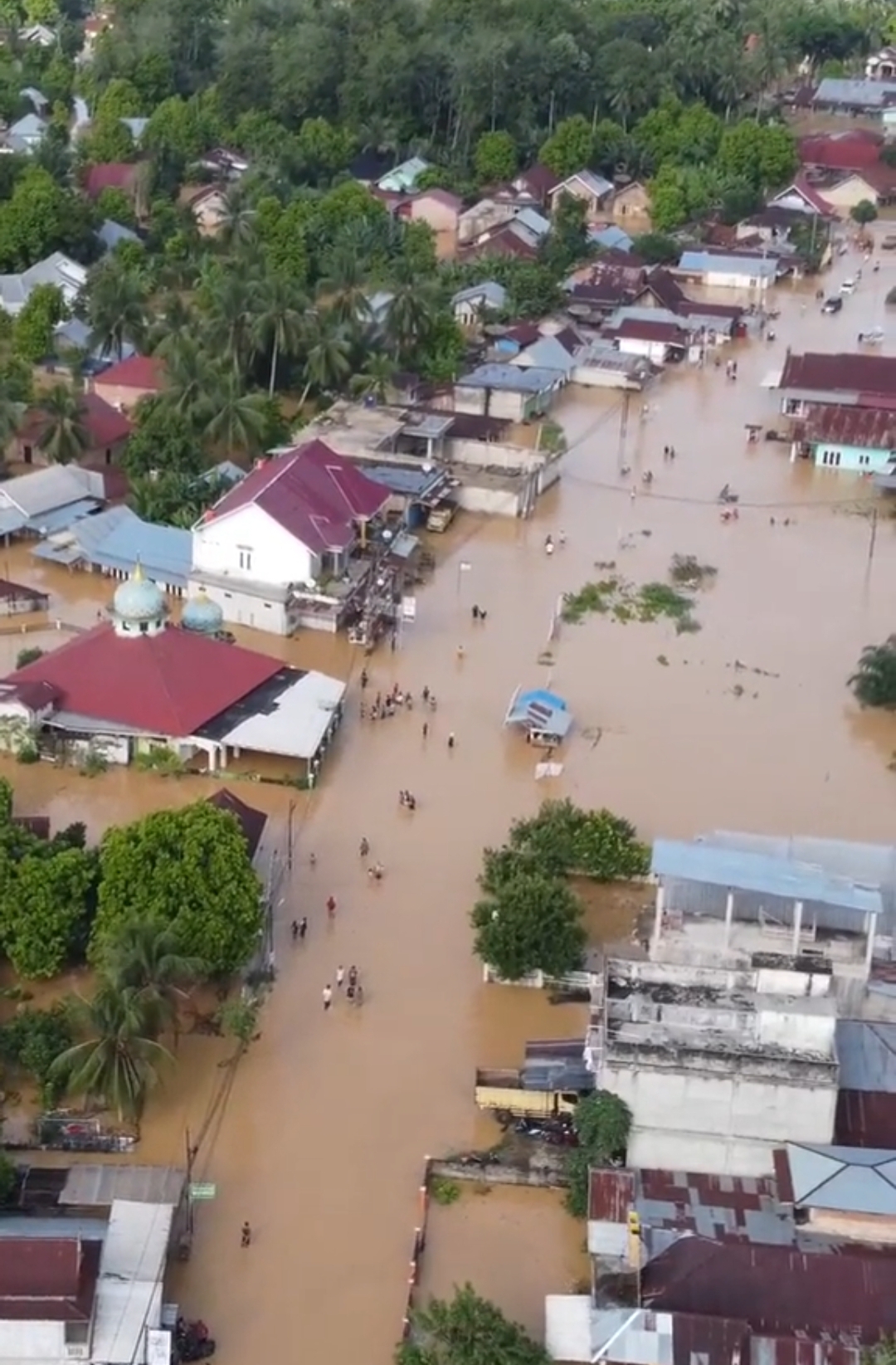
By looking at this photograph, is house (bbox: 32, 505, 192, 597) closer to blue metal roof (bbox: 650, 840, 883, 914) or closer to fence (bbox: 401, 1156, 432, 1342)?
blue metal roof (bbox: 650, 840, 883, 914)

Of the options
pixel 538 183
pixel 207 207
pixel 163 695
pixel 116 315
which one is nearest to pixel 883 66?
pixel 538 183

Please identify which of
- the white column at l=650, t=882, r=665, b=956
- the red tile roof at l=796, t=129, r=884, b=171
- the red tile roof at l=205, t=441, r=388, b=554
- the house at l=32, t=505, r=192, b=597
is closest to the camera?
the white column at l=650, t=882, r=665, b=956

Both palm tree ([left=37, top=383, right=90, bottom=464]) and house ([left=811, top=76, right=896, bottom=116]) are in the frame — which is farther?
house ([left=811, top=76, right=896, bottom=116])

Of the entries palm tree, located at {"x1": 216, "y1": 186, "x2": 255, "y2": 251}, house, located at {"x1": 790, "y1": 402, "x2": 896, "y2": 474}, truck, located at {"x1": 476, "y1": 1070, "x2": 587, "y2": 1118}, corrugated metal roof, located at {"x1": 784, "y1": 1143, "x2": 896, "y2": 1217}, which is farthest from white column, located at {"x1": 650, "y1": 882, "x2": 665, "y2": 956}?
palm tree, located at {"x1": 216, "y1": 186, "x2": 255, "y2": 251}

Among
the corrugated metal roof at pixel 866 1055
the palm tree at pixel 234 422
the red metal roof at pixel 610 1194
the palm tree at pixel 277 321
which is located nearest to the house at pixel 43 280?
the palm tree at pixel 277 321

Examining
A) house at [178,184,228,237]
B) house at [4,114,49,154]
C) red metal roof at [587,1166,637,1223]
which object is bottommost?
red metal roof at [587,1166,637,1223]

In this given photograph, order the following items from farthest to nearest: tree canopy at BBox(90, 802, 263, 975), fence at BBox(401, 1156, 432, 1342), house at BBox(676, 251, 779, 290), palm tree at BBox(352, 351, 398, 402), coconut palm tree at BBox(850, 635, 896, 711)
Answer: house at BBox(676, 251, 779, 290) < palm tree at BBox(352, 351, 398, 402) < coconut palm tree at BBox(850, 635, 896, 711) < tree canopy at BBox(90, 802, 263, 975) < fence at BBox(401, 1156, 432, 1342)

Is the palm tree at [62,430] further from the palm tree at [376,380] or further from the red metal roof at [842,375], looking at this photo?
the red metal roof at [842,375]
